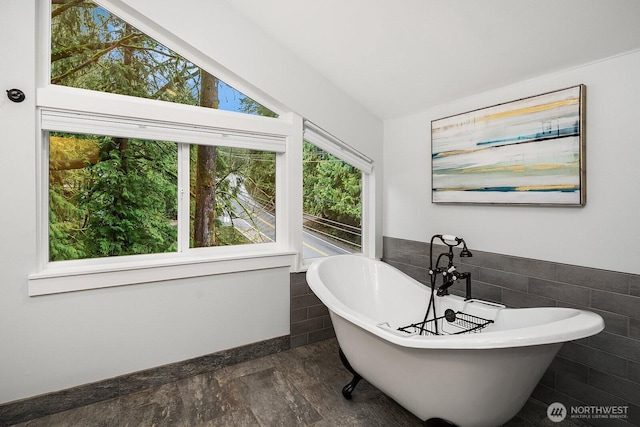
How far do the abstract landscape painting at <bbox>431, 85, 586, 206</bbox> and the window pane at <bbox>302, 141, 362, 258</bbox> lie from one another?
917 mm

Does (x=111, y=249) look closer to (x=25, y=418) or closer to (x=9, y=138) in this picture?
(x=9, y=138)

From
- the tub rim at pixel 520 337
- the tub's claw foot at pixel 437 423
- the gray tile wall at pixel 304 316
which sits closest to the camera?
the tub rim at pixel 520 337

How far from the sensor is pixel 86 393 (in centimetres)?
213

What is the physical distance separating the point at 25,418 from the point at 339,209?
2.70m

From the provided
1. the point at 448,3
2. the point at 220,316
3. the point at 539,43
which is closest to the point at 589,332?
the point at 539,43

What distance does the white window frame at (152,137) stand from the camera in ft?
6.73

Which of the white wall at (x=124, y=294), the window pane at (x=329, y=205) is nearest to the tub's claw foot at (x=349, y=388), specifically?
the white wall at (x=124, y=294)

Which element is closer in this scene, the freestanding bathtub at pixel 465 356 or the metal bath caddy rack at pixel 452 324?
the freestanding bathtub at pixel 465 356

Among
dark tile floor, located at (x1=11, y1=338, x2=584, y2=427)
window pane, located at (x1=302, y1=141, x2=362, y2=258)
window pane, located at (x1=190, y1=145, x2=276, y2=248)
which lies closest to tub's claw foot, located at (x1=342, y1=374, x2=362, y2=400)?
dark tile floor, located at (x1=11, y1=338, x2=584, y2=427)

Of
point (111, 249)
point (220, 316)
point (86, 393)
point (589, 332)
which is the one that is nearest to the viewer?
point (589, 332)

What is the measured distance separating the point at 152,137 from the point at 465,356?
230 centimetres

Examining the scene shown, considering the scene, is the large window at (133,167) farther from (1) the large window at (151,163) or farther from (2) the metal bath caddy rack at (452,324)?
(2) the metal bath caddy rack at (452,324)

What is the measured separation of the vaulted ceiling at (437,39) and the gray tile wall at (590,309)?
124cm

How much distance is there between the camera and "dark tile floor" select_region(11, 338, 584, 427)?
1.97m
